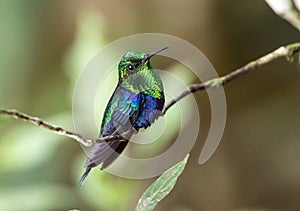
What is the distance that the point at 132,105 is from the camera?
0.26 meters

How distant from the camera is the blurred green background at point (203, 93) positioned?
27.2 inches

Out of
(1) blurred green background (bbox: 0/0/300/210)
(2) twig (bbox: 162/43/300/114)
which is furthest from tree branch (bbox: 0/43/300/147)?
(1) blurred green background (bbox: 0/0/300/210)

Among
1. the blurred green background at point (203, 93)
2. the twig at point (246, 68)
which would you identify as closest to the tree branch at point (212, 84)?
the twig at point (246, 68)

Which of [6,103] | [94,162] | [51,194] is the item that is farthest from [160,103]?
[6,103]

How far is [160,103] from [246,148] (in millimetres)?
606

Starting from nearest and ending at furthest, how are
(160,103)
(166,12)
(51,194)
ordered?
(160,103) < (51,194) < (166,12)

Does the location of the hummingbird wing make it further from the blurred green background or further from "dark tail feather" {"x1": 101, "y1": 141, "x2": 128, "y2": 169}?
the blurred green background

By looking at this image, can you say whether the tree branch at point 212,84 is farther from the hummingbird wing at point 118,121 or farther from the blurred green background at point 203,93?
the blurred green background at point 203,93

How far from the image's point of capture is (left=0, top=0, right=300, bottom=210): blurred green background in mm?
692

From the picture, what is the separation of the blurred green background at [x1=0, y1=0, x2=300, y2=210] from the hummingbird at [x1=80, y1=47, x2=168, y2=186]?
11.6 inches

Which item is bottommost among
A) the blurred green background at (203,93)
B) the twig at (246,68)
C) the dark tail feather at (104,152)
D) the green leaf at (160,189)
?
the green leaf at (160,189)

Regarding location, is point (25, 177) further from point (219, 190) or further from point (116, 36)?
point (219, 190)

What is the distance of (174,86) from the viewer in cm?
32

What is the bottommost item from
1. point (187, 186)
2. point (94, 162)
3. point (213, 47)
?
point (94, 162)
